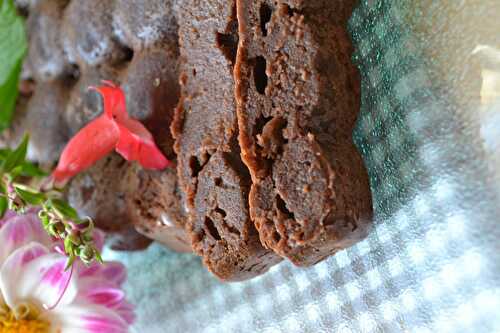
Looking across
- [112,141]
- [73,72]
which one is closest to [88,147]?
[112,141]

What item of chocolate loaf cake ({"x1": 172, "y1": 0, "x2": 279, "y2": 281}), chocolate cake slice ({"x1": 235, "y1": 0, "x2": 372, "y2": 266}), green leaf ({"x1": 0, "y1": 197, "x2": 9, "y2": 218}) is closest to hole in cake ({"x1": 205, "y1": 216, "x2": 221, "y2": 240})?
chocolate loaf cake ({"x1": 172, "y1": 0, "x2": 279, "y2": 281})

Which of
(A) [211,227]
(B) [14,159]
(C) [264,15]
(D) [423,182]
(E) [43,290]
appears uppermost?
(C) [264,15]

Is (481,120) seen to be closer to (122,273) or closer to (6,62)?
(122,273)

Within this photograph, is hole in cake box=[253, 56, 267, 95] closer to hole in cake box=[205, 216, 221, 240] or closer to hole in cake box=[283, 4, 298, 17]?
hole in cake box=[283, 4, 298, 17]

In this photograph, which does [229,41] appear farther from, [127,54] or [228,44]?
[127,54]

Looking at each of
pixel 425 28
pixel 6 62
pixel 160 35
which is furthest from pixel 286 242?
pixel 6 62

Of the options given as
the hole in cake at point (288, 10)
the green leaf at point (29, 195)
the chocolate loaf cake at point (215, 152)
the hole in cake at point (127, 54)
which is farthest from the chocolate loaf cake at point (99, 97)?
the hole in cake at point (288, 10)
